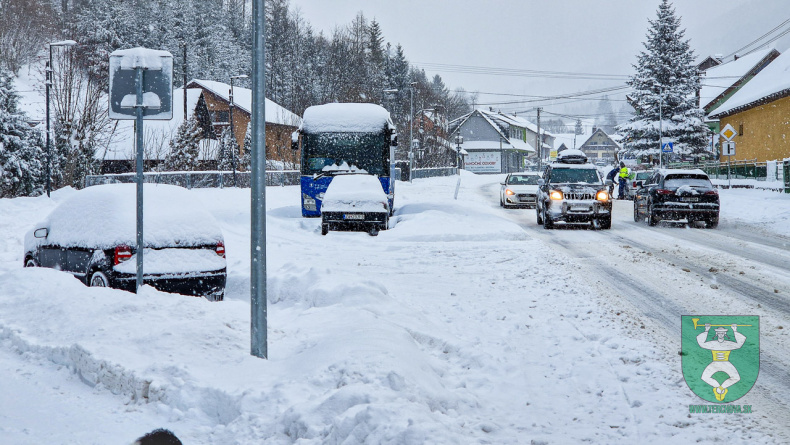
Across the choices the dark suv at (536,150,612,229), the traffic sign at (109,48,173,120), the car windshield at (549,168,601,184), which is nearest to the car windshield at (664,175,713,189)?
the dark suv at (536,150,612,229)

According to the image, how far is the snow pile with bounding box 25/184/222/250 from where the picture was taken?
25.8 feet

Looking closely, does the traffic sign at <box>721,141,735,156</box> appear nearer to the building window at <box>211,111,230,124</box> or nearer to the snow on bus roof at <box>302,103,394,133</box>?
the snow on bus roof at <box>302,103,394,133</box>

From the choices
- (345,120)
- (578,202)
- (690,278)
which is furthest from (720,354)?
(345,120)

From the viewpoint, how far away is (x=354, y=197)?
17.3 meters

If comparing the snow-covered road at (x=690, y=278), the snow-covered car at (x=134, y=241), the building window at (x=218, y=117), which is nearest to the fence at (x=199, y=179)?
the snow-covered road at (x=690, y=278)

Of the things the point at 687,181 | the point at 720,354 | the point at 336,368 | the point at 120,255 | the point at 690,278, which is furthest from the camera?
the point at 687,181

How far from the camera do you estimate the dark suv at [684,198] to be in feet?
62.9

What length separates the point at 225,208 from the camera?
73.0ft

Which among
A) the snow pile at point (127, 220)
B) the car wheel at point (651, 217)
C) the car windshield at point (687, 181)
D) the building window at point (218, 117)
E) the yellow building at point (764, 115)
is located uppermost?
the building window at point (218, 117)

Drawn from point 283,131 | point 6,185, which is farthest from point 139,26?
point 6,185

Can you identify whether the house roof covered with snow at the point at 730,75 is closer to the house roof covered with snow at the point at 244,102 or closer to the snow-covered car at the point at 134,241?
the house roof covered with snow at the point at 244,102

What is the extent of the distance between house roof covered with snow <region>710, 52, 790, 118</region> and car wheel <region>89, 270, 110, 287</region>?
115 feet

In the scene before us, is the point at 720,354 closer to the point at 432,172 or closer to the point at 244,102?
the point at 244,102

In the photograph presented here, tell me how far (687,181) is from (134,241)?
16.3 meters
